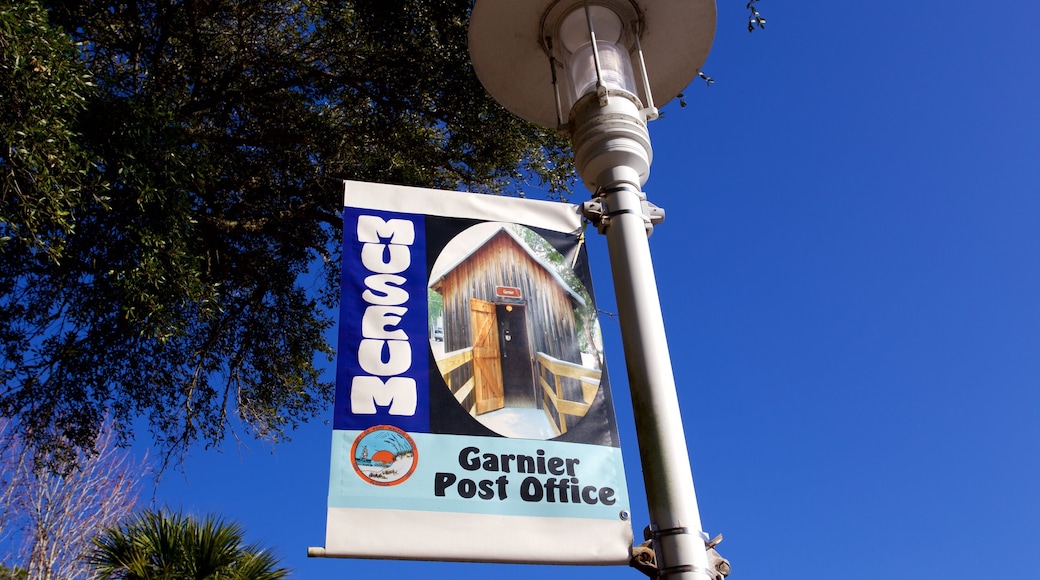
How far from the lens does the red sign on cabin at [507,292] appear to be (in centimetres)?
390

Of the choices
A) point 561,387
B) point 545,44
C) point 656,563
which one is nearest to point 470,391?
point 561,387

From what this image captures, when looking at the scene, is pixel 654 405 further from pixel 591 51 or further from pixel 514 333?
pixel 591 51

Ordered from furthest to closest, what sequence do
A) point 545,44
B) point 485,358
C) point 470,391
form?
point 545,44 → point 485,358 → point 470,391

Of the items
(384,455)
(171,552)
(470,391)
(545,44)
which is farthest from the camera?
(171,552)

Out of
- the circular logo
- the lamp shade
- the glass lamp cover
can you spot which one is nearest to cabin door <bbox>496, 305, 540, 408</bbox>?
the circular logo

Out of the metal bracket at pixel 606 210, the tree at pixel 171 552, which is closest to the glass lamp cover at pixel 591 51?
the metal bracket at pixel 606 210

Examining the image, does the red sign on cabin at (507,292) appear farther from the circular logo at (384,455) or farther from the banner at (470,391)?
the circular logo at (384,455)

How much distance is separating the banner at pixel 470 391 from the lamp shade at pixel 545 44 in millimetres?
649

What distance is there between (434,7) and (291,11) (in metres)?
1.83

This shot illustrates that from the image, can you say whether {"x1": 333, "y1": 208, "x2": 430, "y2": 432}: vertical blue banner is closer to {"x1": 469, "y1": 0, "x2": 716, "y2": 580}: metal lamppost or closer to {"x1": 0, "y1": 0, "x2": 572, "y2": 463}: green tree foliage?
{"x1": 469, "y1": 0, "x2": 716, "y2": 580}: metal lamppost

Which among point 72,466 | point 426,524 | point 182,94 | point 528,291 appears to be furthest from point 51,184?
point 72,466

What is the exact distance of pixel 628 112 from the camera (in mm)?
3732

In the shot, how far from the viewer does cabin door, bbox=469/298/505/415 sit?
3.53 metres

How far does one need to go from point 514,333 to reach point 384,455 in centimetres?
85
